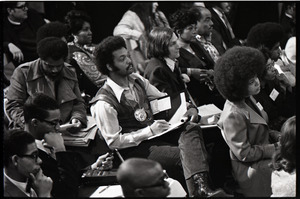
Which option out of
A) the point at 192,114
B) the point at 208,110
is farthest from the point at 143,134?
the point at 208,110

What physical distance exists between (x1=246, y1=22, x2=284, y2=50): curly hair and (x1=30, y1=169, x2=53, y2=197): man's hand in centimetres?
136

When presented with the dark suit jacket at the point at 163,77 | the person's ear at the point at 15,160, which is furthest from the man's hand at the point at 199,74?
the person's ear at the point at 15,160

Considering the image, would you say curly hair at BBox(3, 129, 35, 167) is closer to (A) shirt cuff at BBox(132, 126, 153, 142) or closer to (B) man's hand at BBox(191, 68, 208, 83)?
(A) shirt cuff at BBox(132, 126, 153, 142)

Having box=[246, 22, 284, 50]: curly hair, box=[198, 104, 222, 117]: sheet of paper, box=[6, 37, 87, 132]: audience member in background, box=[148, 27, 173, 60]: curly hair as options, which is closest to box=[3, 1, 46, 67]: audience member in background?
box=[6, 37, 87, 132]: audience member in background

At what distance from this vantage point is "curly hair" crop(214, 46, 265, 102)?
10.0 feet

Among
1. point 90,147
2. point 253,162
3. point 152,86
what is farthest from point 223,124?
point 90,147

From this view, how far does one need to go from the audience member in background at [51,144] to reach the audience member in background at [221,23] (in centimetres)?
108

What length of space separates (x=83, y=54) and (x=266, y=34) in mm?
1014

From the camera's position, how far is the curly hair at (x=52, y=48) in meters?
3.10

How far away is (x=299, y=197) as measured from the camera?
316cm

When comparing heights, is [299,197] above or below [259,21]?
below

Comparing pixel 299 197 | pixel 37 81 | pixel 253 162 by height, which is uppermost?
pixel 37 81

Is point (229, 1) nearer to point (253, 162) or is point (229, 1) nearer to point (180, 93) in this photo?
point (180, 93)

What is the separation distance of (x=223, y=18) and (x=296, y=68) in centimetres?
59
